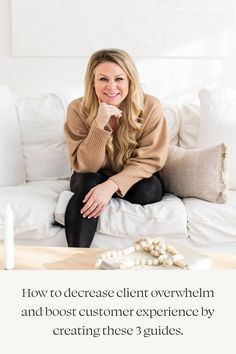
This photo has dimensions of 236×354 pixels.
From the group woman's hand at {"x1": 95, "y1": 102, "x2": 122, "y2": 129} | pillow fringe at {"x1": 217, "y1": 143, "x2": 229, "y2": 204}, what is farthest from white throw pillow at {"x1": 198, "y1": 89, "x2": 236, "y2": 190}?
woman's hand at {"x1": 95, "y1": 102, "x2": 122, "y2": 129}

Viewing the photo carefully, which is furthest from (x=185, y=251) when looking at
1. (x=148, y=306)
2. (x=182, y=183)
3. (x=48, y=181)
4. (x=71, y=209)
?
(x=48, y=181)

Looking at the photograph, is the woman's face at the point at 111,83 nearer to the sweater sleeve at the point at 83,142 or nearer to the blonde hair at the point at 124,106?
the blonde hair at the point at 124,106

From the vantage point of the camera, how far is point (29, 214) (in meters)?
2.49

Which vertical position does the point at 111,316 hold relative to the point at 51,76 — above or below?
below

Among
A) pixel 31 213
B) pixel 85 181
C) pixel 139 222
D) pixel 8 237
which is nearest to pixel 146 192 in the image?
pixel 139 222

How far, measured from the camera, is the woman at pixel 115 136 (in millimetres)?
2562

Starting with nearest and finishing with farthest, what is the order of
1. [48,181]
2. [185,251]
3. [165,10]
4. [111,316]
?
[111,316] < [185,251] < [48,181] < [165,10]

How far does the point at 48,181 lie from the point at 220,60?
125 centimetres

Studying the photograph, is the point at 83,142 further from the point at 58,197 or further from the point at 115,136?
the point at 58,197

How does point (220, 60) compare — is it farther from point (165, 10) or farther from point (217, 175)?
point (217, 175)

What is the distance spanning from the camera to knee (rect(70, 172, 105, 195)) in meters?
2.53

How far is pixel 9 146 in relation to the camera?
295 centimetres

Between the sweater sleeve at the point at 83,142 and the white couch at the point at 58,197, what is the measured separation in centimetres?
16

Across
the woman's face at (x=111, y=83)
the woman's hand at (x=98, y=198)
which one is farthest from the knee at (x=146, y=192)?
the woman's face at (x=111, y=83)
